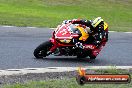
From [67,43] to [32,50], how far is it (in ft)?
5.36

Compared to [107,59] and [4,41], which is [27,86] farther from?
[4,41]

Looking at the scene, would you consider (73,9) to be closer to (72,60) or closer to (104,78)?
(72,60)

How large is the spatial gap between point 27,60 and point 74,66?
3.79 ft

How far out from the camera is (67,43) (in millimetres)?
11039

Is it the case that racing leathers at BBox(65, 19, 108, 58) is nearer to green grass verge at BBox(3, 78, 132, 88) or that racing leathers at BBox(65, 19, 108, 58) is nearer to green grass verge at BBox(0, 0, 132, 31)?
green grass verge at BBox(3, 78, 132, 88)

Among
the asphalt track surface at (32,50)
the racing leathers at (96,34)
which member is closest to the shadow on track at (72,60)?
the asphalt track surface at (32,50)

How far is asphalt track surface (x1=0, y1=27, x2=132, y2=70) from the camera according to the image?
10.4 metres

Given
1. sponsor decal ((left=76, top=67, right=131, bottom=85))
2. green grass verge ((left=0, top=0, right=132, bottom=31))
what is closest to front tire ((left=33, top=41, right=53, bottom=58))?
sponsor decal ((left=76, top=67, right=131, bottom=85))

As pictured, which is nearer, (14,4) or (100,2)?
(14,4)

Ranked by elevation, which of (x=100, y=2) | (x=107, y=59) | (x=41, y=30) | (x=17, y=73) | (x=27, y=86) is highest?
(x=27, y=86)

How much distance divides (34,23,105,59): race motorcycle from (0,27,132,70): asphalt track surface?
20 centimetres

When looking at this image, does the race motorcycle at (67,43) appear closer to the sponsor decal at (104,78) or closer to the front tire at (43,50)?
the front tire at (43,50)

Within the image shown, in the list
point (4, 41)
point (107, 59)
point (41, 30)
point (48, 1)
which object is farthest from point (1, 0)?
point (107, 59)

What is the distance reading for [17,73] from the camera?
8.60 metres
